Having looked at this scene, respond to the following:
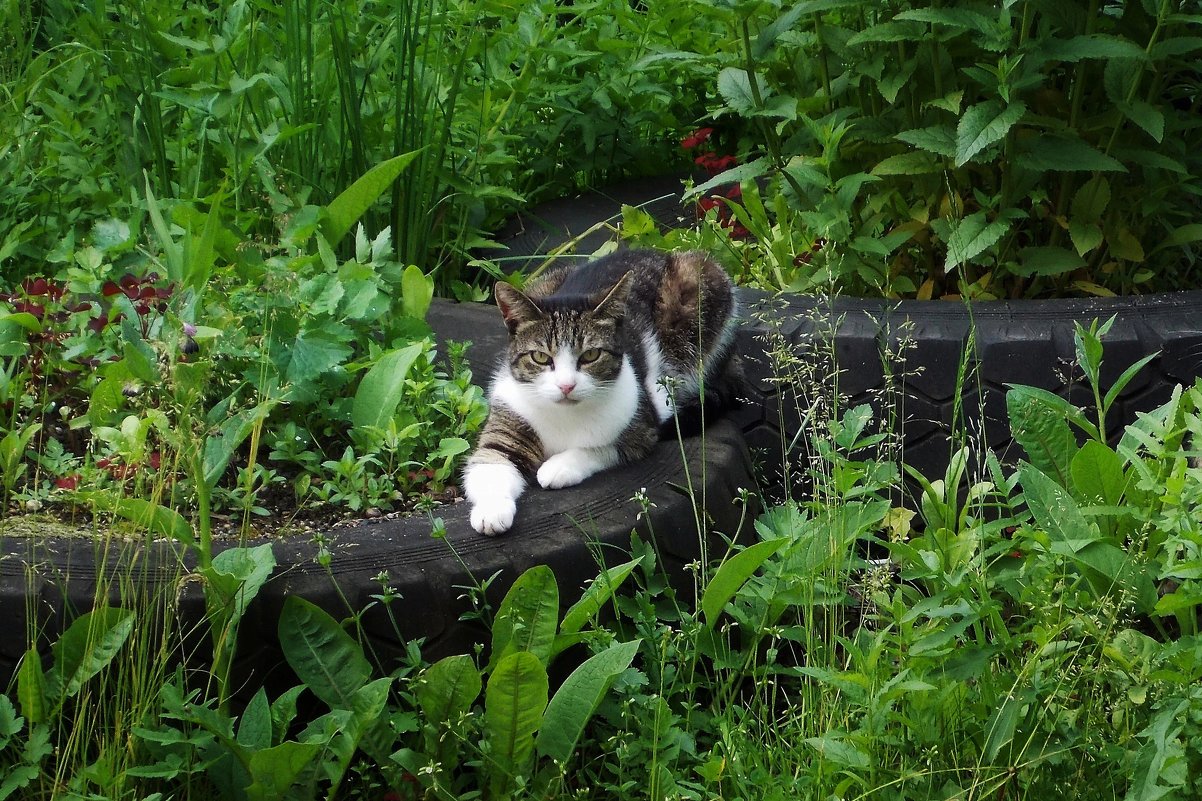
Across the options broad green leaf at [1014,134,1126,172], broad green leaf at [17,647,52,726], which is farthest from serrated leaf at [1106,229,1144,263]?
broad green leaf at [17,647,52,726]

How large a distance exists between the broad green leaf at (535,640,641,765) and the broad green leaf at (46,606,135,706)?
2.30ft

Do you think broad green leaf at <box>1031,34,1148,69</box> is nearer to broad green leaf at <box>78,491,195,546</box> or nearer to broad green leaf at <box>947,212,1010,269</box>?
broad green leaf at <box>947,212,1010,269</box>

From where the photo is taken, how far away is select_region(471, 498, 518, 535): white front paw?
2.35m

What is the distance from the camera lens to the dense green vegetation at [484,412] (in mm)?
1958

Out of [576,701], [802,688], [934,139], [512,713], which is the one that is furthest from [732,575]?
[934,139]

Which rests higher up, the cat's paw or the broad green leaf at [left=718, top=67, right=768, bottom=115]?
the broad green leaf at [left=718, top=67, right=768, bottom=115]

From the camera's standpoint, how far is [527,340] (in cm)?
290

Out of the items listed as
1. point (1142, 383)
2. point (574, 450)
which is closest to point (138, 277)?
point (574, 450)

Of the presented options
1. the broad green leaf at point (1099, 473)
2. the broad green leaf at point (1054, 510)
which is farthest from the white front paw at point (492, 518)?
the broad green leaf at point (1099, 473)

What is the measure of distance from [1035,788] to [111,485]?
1777 millimetres

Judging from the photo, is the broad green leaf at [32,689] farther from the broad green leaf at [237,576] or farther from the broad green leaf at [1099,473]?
the broad green leaf at [1099,473]

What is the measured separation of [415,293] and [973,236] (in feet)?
4.54

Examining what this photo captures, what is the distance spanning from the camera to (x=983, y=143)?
2838mm

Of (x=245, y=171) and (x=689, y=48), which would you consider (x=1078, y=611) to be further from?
(x=689, y=48)
